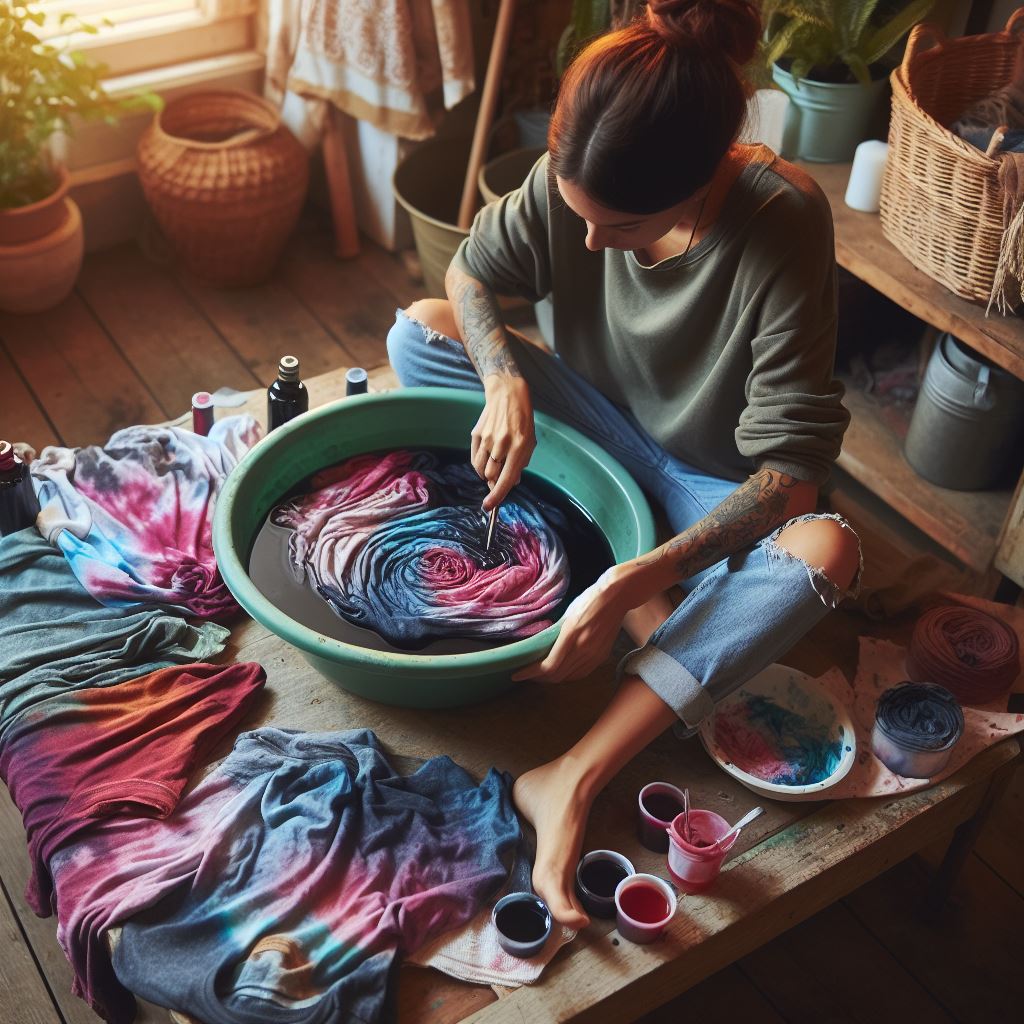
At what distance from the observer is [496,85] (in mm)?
2643

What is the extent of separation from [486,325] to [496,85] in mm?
1001

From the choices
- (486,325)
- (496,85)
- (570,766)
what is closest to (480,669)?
(570,766)

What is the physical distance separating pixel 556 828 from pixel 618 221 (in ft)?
2.48

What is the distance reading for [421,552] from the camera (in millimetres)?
1764

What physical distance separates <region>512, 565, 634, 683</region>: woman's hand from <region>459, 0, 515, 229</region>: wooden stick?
1.43 m

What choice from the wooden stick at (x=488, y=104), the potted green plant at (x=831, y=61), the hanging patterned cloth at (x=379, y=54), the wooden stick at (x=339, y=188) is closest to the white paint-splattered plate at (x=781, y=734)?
the potted green plant at (x=831, y=61)

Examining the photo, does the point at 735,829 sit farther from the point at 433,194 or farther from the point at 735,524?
the point at 433,194

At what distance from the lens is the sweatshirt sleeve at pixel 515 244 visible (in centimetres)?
180

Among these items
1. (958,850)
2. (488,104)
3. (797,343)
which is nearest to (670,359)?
(797,343)

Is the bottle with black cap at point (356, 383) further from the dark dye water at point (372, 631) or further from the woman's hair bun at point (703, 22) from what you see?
the woman's hair bun at point (703, 22)

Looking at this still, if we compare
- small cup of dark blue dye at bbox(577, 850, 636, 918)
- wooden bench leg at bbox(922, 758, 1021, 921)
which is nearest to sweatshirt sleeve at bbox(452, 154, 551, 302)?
small cup of dark blue dye at bbox(577, 850, 636, 918)

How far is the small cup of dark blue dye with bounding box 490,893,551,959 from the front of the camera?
4.50 feet

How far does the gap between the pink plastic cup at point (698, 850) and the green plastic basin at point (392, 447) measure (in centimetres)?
28

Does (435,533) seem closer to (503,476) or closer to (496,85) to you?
(503,476)
